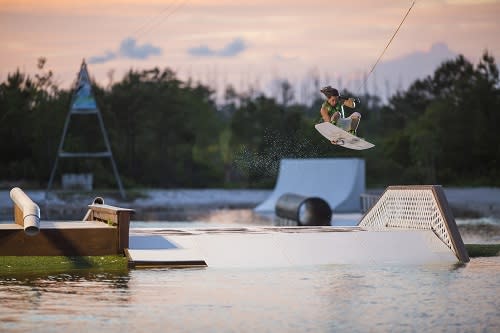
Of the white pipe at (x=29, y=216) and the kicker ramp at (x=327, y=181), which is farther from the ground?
the white pipe at (x=29, y=216)

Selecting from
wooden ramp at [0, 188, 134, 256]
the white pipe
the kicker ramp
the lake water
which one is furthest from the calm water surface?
the kicker ramp

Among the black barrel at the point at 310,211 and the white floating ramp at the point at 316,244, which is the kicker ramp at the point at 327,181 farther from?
the white floating ramp at the point at 316,244

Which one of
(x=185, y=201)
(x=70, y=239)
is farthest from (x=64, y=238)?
(x=185, y=201)

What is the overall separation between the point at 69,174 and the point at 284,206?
19.5m

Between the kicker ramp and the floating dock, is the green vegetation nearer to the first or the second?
the floating dock

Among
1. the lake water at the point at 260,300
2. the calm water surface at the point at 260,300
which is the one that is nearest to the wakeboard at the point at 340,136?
the lake water at the point at 260,300

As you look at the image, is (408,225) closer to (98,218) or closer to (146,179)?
(98,218)

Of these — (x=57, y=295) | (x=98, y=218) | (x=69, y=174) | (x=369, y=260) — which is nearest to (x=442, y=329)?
(x=57, y=295)

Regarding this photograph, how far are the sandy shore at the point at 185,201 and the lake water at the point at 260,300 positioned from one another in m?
22.1

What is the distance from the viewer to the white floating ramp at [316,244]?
17.2m

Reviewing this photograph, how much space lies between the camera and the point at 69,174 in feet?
165

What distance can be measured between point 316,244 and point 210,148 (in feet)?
164

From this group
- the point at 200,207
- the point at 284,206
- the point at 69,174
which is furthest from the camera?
the point at 69,174

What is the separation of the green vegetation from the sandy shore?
2063 centimetres
